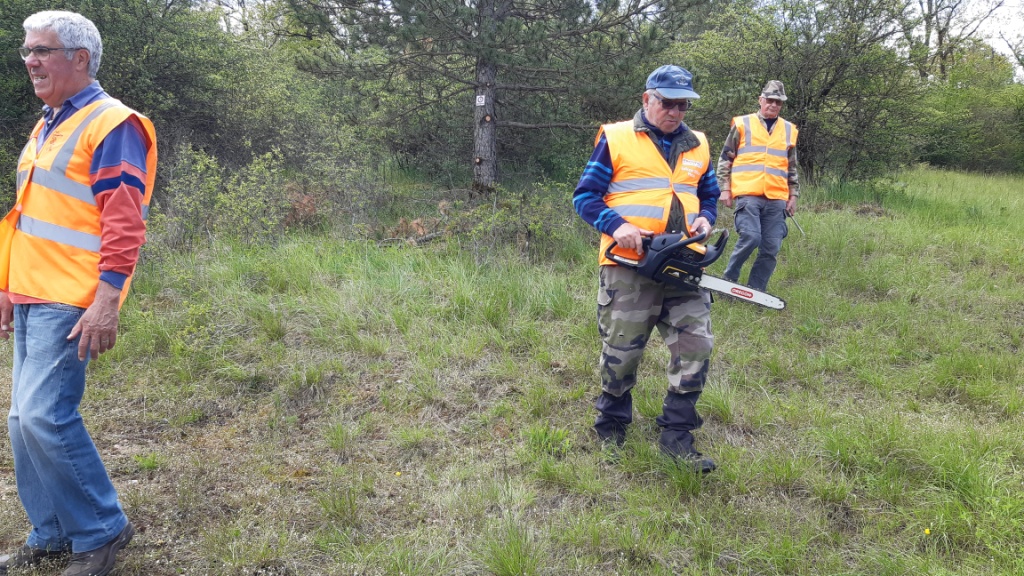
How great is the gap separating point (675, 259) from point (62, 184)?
2468 millimetres

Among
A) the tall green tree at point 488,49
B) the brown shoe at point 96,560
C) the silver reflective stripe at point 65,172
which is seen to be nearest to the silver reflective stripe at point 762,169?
the tall green tree at point 488,49

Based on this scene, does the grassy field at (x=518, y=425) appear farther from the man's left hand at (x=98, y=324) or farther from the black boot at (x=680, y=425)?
the man's left hand at (x=98, y=324)

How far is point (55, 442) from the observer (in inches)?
85.3

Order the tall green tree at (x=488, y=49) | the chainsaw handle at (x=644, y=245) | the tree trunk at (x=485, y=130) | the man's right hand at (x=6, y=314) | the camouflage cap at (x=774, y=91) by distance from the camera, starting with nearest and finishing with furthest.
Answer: the man's right hand at (x=6, y=314) → the chainsaw handle at (x=644, y=245) → the camouflage cap at (x=774, y=91) → the tall green tree at (x=488, y=49) → the tree trunk at (x=485, y=130)

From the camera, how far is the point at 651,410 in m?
3.58

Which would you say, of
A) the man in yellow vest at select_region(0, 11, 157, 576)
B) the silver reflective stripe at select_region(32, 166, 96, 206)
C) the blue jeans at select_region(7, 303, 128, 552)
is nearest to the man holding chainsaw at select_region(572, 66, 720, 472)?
the man in yellow vest at select_region(0, 11, 157, 576)

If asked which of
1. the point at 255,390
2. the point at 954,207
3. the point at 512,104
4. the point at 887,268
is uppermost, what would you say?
the point at 512,104

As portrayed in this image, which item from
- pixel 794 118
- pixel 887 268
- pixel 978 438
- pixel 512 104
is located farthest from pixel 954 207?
pixel 978 438

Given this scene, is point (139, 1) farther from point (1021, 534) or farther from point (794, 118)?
point (1021, 534)

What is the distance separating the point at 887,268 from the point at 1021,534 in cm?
424

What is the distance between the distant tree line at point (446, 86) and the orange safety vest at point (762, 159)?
6.98 feet

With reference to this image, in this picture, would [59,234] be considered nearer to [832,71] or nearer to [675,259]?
[675,259]

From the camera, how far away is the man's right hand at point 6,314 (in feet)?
7.90

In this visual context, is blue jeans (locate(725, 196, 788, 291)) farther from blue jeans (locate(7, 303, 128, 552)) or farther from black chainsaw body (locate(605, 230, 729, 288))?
blue jeans (locate(7, 303, 128, 552))
